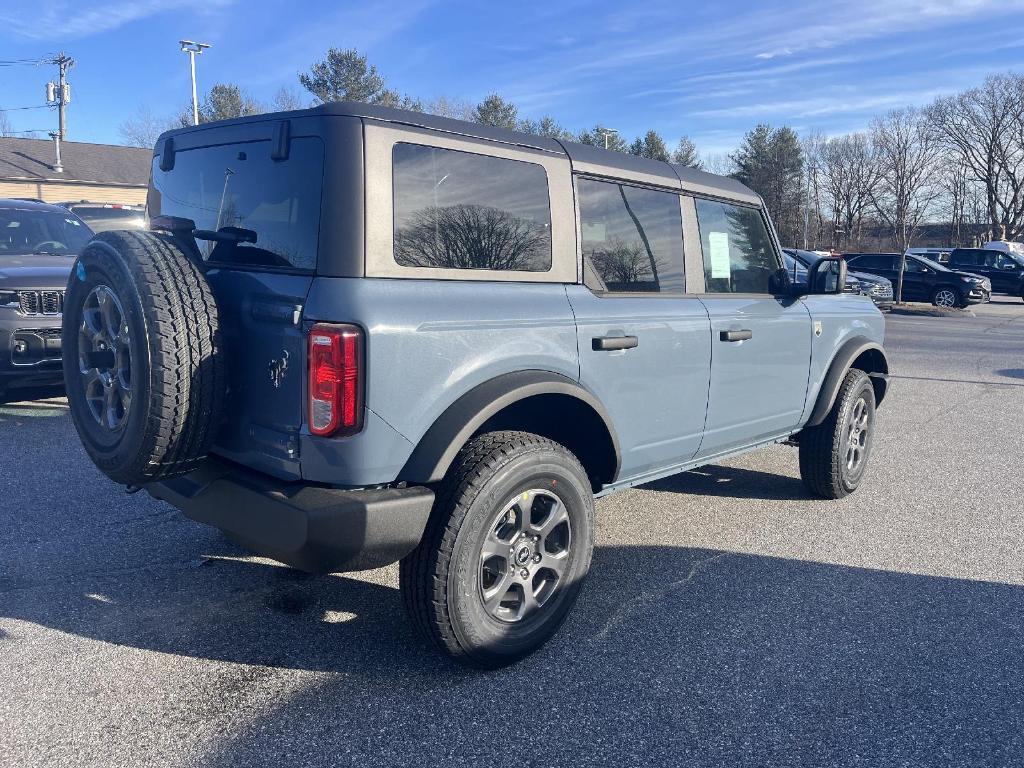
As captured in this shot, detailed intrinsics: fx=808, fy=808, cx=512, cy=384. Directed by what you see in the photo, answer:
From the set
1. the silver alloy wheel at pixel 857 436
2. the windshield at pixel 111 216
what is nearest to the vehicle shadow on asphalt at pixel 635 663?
the silver alloy wheel at pixel 857 436

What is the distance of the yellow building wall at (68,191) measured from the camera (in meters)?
39.9

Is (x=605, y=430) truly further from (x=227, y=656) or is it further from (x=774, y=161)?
(x=774, y=161)

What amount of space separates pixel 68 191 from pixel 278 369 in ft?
151

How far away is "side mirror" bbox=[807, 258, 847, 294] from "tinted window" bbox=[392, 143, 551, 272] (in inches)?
76.2

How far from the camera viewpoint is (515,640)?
3064mm

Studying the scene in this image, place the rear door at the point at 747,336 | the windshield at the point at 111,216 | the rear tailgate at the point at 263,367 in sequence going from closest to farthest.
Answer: the rear tailgate at the point at 263,367 < the rear door at the point at 747,336 < the windshield at the point at 111,216

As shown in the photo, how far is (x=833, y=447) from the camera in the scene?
5035 millimetres

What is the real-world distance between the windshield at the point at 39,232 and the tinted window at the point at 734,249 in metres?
6.04

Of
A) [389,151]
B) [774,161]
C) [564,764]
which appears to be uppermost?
[774,161]

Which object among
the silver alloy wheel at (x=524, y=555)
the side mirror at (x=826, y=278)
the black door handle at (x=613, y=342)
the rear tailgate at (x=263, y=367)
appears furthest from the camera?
the side mirror at (x=826, y=278)

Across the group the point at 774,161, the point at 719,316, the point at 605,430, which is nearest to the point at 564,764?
the point at 605,430

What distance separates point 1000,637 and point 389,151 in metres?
3.17

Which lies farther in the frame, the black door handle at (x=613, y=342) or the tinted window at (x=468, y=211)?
the black door handle at (x=613, y=342)

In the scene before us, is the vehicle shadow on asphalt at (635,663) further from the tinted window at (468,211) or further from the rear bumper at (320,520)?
the tinted window at (468,211)
